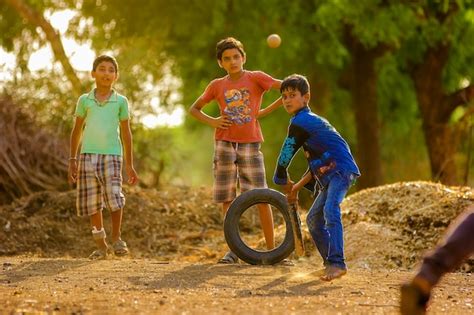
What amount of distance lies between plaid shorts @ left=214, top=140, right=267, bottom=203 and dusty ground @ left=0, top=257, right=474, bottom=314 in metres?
0.87

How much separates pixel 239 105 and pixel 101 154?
4.18ft

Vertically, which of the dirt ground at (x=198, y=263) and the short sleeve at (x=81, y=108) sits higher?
the short sleeve at (x=81, y=108)

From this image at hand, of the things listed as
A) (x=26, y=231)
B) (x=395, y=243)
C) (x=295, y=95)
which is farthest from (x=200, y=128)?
(x=295, y=95)

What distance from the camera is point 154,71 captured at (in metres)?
16.6

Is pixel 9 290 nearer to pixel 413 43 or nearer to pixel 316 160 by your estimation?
pixel 316 160

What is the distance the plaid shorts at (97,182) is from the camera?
852cm

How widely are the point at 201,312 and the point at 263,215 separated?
10.2 ft

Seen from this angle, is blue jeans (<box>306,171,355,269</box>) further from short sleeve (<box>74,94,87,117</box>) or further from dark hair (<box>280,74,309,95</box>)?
short sleeve (<box>74,94,87,117</box>)

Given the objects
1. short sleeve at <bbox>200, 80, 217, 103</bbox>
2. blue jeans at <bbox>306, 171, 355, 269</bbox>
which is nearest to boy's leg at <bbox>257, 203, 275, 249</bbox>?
short sleeve at <bbox>200, 80, 217, 103</bbox>

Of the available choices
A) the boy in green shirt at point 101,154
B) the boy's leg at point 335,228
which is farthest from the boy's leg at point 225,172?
the boy's leg at point 335,228

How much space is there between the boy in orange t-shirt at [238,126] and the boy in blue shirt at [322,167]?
106 cm

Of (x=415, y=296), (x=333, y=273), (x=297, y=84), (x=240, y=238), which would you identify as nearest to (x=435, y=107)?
(x=240, y=238)

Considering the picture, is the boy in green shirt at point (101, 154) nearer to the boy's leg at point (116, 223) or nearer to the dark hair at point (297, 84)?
the boy's leg at point (116, 223)

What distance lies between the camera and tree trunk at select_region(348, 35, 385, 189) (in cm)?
1836
